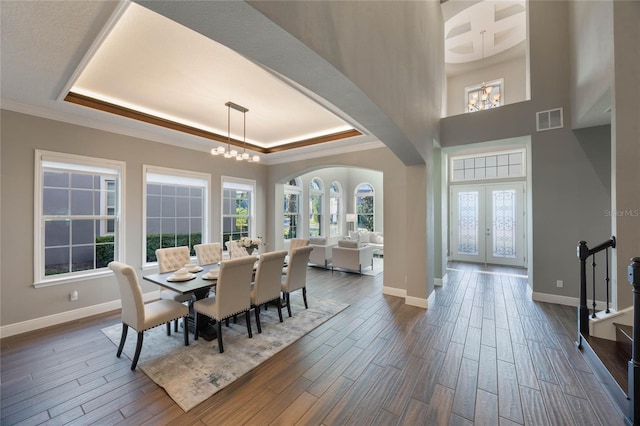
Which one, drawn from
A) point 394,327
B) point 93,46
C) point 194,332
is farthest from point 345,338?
point 93,46

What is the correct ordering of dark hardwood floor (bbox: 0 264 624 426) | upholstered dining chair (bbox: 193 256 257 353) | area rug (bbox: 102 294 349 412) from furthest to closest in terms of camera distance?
upholstered dining chair (bbox: 193 256 257 353) < area rug (bbox: 102 294 349 412) < dark hardwood floor (bbox: 0 264 624 426)

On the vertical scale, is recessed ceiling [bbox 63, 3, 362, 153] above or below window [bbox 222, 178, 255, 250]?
above

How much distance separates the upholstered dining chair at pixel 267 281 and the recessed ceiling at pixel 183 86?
7.02 feet

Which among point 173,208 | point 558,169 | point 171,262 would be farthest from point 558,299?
point 173,208

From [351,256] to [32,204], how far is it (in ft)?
18.1

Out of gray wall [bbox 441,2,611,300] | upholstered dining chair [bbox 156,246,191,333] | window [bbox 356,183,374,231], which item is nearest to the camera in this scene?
upholstered dining chair [bbox 156,246,191,333]

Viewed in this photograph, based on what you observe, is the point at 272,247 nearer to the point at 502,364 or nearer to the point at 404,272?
the point at 404,272

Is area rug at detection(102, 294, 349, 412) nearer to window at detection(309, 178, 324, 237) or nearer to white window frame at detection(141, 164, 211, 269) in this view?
white window frame at detection(141, 164, 211, 269)

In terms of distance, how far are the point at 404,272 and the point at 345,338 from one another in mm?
2109

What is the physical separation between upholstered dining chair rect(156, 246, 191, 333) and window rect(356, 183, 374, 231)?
7.59 metres

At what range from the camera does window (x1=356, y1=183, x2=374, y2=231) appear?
10.4 meters

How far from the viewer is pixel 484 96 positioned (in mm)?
6945

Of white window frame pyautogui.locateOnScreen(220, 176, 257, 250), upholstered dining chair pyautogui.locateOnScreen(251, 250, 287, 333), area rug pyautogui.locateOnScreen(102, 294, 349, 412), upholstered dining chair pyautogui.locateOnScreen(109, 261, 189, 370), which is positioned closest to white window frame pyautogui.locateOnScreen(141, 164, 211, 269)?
white window frame pyautogui.locateOnScreen(220, 176, 257, 250)

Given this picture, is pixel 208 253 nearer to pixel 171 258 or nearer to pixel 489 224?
pixel 171 258
